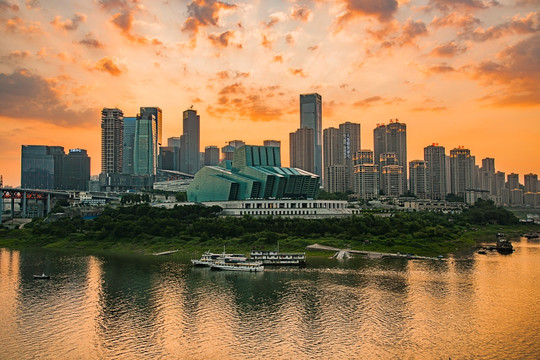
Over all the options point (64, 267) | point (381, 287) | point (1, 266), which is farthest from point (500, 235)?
point (1, 266)

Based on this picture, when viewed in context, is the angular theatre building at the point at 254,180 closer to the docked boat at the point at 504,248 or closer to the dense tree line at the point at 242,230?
the dense tree line at the point at 242,230

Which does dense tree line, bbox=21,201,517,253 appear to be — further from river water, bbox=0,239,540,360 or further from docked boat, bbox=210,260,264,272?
river water, bbox=0,239,540,360

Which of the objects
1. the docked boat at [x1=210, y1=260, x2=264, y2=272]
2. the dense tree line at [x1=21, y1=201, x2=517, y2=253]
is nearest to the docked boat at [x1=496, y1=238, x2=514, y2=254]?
the dense tree line at [x1=21, y1=201, x2=517, y2=253]

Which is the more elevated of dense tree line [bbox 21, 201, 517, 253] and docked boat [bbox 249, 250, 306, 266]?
dense tree line [bbox 21, 201, 517, 253]

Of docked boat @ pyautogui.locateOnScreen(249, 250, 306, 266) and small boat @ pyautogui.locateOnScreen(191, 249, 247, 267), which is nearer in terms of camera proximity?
small boat @ pyautogui.locateOnScreen(191, 249, 247, 267)

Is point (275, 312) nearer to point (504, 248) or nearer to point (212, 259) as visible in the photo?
point (212, 259)

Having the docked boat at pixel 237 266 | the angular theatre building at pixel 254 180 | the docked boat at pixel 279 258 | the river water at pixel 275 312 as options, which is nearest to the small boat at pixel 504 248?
the river water at pixel 275 312

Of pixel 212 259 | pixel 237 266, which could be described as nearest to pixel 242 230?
pixel 212 259

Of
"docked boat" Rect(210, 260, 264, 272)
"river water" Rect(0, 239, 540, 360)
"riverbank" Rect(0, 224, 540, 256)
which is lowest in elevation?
"river water" Rect(0, 239, 540, 360)
